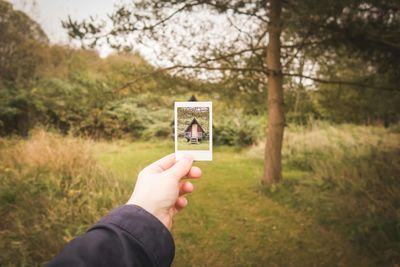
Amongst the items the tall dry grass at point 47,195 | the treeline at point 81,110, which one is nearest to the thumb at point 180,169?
the tall dry grass at point 47,195

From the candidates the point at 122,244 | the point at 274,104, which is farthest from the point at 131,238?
the point at 274,104

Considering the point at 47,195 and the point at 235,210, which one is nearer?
the point at 47,195

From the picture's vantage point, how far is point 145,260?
84 cm

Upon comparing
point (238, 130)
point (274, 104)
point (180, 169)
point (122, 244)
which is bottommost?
point (238, 130)

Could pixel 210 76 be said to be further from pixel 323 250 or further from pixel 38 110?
pixel 38 110

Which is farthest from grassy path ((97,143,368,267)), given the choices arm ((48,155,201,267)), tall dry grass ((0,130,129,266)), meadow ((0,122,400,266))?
arm ((48,155,201,267))

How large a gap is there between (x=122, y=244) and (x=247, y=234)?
435 centimetres

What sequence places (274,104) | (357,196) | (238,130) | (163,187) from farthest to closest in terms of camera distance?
1. (238,130)
2. (274,104)
3. (357,196)
4. (163,187)

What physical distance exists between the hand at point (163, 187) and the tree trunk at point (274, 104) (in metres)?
5.50

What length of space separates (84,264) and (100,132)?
14.8 meters

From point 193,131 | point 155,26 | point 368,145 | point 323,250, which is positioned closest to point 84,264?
point 193,131

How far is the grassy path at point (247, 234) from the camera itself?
4.08 meters

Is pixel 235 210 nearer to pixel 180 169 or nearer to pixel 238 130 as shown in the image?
pixel 180 169

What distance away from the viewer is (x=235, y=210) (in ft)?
19.4
